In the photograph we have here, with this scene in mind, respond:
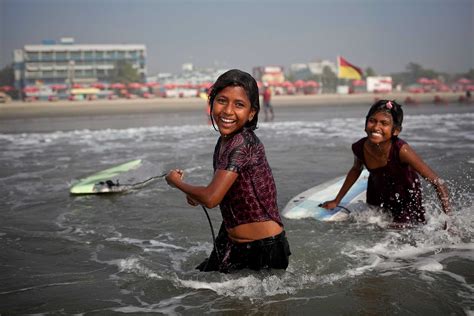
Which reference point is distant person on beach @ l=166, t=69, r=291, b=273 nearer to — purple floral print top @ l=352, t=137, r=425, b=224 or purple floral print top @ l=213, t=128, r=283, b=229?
purple floral print top @ l=213, t=128, r=283, b=229

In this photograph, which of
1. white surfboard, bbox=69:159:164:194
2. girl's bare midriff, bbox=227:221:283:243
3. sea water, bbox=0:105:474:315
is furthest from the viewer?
white surfboard, bbox=69:159:164:194

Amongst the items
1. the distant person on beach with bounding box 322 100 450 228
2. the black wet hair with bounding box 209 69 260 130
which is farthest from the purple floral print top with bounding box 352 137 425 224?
the black wet hair with bounding box 209 69 260 130

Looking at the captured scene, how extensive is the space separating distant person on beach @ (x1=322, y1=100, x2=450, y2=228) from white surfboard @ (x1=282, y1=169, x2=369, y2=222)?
40 centimetres

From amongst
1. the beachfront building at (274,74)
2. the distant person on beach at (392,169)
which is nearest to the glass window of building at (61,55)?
the beachfront building at (274,74)

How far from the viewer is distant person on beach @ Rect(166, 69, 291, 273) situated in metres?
2.52

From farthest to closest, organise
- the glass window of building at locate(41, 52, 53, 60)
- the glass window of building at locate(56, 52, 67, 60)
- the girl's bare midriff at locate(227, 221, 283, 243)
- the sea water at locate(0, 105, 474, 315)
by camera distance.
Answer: the glass window of building at locate(56, 52, 67, 60), the glass window of building at locate(41, 52, 53, 60), the sea water at locate(0, 105, 474, 315), the girl's bare midriff at locate(227, 221, 283, 243)

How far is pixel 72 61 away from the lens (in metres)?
85.0

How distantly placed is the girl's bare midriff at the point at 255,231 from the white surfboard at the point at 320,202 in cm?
227

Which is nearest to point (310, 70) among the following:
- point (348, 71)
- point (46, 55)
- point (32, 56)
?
point (46, 55)

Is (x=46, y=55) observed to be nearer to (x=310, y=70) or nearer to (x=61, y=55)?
(x=61, y=55)

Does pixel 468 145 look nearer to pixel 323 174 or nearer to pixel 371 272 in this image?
pixel 323 174

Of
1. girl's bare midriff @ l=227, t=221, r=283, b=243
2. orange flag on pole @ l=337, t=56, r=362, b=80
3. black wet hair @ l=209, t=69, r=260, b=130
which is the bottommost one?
girl's bare midriff @ l=227, t=221, r=283, b=243

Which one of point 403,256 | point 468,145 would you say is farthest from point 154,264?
point 468,145

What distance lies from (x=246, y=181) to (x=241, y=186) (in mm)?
44
